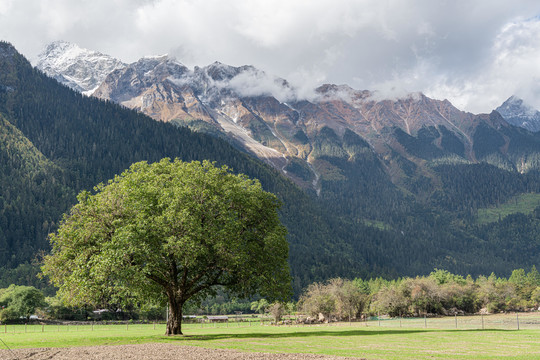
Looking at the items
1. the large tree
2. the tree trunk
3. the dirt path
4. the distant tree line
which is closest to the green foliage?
the distant tree line

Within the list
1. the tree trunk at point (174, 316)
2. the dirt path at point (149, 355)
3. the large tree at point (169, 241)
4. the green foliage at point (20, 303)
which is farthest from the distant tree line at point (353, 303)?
the dirt path at point (149, 355)

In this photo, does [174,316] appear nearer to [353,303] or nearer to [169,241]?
[169,241]

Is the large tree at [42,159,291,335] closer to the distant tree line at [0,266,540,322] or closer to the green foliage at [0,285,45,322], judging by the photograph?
the distant tree line at [0,266,540,322]

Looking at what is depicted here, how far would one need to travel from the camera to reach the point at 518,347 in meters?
37.9

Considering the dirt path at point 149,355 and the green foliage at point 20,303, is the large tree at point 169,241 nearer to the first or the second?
the dirt path at point 149,355

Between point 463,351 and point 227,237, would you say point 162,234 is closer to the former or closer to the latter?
point 227,237

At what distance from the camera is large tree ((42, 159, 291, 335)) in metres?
49.1

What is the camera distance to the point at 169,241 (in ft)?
160

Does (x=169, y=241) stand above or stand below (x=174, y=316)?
above

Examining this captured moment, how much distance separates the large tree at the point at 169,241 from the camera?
161ft

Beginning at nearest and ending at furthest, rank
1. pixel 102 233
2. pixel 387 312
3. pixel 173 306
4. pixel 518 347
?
pixel 518 347
pixel 102 233
pixel 173 306
pixel 387 312

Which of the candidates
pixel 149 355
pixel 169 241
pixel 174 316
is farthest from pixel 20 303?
pixel 149 355

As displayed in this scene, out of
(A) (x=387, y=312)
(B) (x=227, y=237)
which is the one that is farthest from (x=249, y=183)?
(A) (x=387, y=312)

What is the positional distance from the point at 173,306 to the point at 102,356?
2172 centimetres
